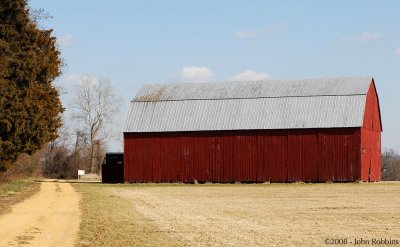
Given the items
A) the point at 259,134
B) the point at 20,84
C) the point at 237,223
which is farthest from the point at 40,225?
the point at 259,134

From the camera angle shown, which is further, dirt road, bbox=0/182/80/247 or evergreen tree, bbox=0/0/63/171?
evergreen tree, bbox=0/0/63/171

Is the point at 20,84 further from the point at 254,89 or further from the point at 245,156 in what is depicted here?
the point at 254,89

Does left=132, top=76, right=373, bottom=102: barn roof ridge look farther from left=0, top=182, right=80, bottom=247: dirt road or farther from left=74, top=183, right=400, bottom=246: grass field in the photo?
left=0, top=182, right=80, bottom=247: dirt road

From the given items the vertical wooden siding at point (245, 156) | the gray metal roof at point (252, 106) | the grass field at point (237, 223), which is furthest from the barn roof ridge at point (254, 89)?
the grass field at point (237, 223)

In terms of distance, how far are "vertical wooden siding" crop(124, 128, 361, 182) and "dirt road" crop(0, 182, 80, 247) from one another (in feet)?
93.6

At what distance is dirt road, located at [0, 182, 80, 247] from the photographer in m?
17.9

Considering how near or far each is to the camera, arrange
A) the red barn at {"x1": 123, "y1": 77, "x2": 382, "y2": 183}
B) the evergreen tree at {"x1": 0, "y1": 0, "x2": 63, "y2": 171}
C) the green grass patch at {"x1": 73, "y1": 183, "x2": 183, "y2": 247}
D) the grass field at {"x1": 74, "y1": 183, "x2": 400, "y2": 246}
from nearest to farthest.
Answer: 1. the green grass patch at {"x1": 73, "y1": 183, "x2": 183, "y2": 247}
2. the grass field at {"x1": 74, "y1": 183, "x2": 400, "y2": 246}
3. the evergreen tree at {"x1": 0, "y1": 0, "x2": 63, "y2": 171}
4. the red barn at {"x1": 123, "y1": 77, "x2": 382, "y2": 183}

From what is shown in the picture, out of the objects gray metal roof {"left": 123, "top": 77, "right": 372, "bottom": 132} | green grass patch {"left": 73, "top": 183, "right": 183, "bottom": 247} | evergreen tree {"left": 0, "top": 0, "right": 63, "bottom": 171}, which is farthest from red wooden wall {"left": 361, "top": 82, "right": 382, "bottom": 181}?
green grass patch {"left": 73, "top": 183, "right": 183, "bottom": 247}

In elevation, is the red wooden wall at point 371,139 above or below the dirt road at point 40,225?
above

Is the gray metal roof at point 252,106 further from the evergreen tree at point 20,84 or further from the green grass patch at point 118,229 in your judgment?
the green grass patch at point 118,229

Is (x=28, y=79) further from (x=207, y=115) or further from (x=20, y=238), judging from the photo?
(x=20, y=238)

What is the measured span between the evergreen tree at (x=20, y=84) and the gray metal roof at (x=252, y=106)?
13.9 m

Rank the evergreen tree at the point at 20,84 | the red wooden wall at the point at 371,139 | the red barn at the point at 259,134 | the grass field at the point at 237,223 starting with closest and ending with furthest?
1. the grass field at the point at 237,223
2. the evergreen tree at the point at 20,84
3. the red barn at the point at 259,134
4. the red wooden wall at the point at 371,139

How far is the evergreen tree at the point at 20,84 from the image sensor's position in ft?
138
